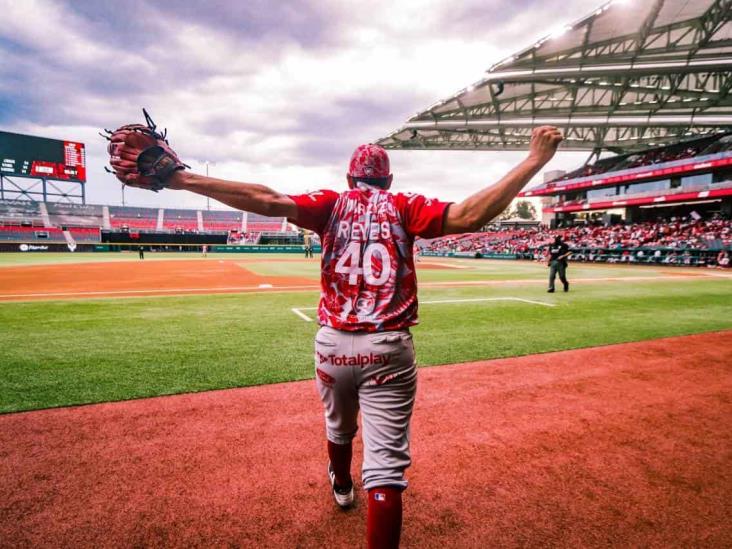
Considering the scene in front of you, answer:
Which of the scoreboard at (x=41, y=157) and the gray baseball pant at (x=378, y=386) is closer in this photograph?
the gray baseball pant at (x=378, y=386)

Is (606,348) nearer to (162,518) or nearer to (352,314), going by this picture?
(352,314)

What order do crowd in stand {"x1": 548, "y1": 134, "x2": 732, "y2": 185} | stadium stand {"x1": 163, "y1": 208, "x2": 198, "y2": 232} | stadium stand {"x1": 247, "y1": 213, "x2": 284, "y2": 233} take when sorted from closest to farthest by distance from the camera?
crowd in stand {"x1": 548, "y1": 134, "x2": 732, "y2": 185} < stadium stand {"x1": 163, "y1": 208, "x2": 198, "y2": 232} < stadium stand {"x1": 247, "y1": 213, "x2": 284, "y2": 233}

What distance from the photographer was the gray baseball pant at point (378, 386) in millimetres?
1804

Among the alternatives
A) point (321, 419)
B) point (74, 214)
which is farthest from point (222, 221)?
point (321, 419)

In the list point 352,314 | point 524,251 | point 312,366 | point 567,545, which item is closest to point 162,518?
point 352,314

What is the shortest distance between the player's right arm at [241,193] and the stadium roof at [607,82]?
22677mm

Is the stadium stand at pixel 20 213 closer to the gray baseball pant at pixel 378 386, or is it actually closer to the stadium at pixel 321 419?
the stadium at pixel 321 419

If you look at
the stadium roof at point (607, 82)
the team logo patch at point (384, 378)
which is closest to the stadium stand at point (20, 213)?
the stadium roof at point (607, 82)

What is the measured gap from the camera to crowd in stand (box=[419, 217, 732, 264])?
90.6ft

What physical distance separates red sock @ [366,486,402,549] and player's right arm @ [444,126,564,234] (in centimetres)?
122

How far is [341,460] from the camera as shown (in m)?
2.35

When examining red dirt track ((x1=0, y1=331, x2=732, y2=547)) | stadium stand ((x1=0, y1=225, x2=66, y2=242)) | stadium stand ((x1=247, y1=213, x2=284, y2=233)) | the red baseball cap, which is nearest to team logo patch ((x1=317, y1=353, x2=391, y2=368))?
the red baseball cap

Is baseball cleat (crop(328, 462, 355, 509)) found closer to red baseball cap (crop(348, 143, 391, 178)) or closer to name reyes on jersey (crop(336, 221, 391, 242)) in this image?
name reyes on jersey (crop(336, 221, 391, 242))

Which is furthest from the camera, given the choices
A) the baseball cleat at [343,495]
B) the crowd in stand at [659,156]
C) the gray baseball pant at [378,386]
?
the crowd in stand at [659,156]
